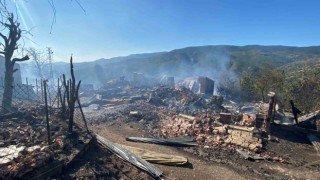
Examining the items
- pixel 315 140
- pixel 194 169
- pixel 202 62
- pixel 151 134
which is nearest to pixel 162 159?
pixel 194 169

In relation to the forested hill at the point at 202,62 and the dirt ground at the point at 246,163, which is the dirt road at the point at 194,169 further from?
the forested hill at the point at 202,62

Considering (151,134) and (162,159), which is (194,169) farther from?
(151,134)

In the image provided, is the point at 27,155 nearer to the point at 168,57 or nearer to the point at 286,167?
the point at 286,167

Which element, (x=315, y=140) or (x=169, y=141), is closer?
(x=169, y=141)

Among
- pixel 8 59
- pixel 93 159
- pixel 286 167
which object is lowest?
pixel 286 167

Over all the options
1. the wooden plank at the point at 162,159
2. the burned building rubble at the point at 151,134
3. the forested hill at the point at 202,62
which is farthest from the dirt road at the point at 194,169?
the forested hill at the point at 202,62

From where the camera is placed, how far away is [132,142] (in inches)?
441

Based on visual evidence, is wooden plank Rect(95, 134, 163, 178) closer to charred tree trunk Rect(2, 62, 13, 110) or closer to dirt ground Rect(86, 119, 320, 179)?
dirt ground Rect(86, 119, 320, 179)

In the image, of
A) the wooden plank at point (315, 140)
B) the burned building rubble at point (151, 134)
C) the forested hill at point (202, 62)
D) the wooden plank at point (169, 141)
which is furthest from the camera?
the forested hill at point (202, 62)

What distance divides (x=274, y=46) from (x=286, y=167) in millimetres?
94458

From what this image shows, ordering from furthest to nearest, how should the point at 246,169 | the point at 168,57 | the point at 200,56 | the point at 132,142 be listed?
1. the point at 168,57
2. the point at 200,56
3. the point at 132,142
4. the point at 246,169

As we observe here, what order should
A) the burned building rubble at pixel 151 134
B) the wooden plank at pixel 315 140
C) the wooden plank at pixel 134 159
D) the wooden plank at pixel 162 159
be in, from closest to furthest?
the burned building rubble at pixel 151 134
the wooden plank at pixel 134 159
the wooden plank at pixel 162 159
the wooden plank at pixel 315 140

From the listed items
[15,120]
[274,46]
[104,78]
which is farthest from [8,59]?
[274,46]

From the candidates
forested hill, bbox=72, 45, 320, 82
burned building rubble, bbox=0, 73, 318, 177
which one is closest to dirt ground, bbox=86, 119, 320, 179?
burned building rubble, bbox=0, 73, 318, 177
